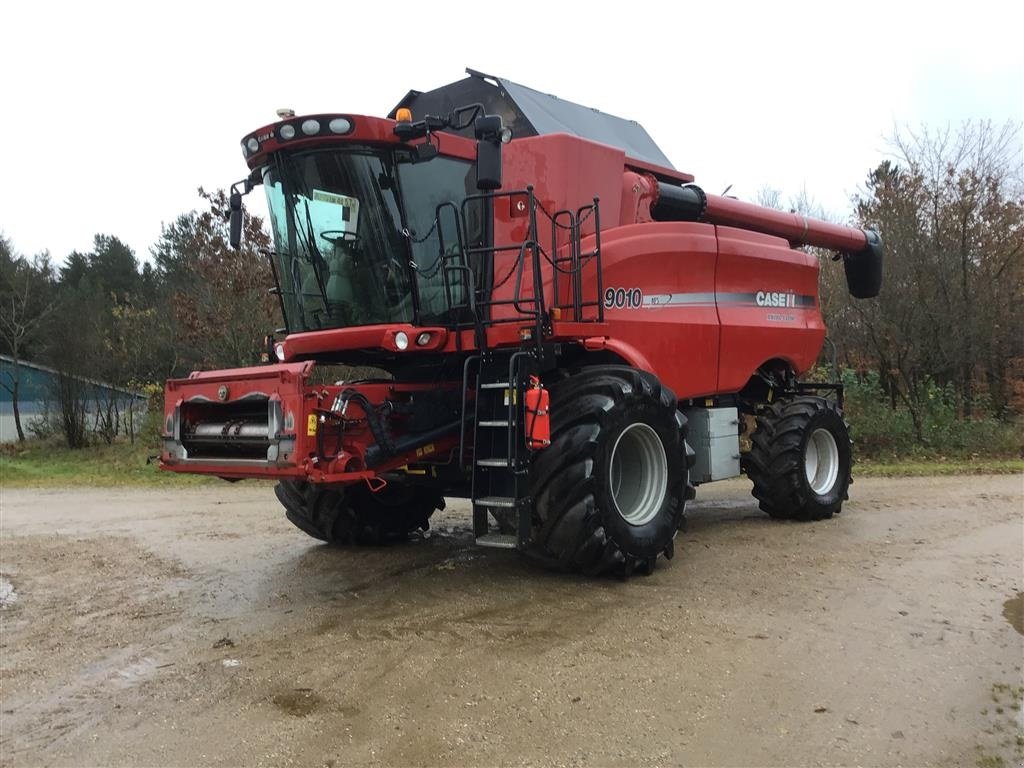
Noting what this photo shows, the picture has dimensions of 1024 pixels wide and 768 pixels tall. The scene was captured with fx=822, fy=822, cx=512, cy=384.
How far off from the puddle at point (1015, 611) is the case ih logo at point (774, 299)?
3425 mm

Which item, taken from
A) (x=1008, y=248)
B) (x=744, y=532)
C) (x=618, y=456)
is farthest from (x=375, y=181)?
(x=1008, y=248)

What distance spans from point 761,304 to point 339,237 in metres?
4.21

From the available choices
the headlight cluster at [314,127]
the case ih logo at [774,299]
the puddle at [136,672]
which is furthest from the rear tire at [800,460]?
the puddle at [136,672]

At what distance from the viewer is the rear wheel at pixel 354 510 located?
6707 millimetres

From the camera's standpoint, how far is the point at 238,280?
51.9 feet

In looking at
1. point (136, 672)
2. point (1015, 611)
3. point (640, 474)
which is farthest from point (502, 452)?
point (1015, 611)

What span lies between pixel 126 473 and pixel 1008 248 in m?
17.3

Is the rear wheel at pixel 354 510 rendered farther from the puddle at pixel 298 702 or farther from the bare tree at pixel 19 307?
the bare tree at pixel 19 307

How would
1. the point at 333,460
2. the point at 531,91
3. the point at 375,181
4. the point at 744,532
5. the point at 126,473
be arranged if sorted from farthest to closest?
the point at 126,473
the point at 744,532
the point at 531,91
the point at 375,181
the point at 333,460

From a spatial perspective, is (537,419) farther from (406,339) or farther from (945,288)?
(945,288)

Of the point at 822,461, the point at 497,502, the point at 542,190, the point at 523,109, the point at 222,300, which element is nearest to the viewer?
the point at 497,502

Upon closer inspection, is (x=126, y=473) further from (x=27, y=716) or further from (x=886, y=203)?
(x=886, y=203)

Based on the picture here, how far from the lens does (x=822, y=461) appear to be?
866cm

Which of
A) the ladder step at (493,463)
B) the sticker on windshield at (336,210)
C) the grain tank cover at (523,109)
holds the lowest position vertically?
the ladder step at (493,463)
